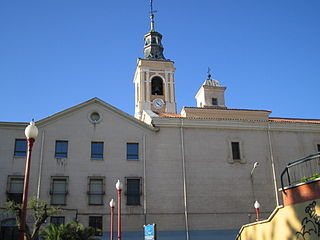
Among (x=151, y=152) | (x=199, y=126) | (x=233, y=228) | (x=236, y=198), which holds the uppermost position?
(x=199, y=126)

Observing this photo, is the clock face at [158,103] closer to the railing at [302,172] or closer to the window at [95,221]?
the window at [95,221]

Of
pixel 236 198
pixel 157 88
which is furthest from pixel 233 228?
pixel 157 88

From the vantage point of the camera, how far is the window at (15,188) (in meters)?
27.8

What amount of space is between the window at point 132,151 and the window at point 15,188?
8001 millimetres

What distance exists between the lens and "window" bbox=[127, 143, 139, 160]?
3048 centimetres

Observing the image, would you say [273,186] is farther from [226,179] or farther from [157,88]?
[157,88]

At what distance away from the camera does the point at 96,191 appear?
2900cm

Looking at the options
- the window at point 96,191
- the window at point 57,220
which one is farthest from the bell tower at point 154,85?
the window at point 57,220

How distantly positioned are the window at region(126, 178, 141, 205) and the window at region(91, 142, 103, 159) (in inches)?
115

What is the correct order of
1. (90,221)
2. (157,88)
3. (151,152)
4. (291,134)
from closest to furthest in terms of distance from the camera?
1. (90,221)
2. (151,152)
3. (291,134)
4. (157,88)

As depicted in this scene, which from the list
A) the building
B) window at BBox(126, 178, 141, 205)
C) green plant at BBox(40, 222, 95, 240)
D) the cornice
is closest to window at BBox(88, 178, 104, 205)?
the building

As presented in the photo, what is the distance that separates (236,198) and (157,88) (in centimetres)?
3068

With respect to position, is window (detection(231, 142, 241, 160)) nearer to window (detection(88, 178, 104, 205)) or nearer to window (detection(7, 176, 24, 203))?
window (detection(88, 178, 104, 205))

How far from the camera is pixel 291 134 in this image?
3397cm
